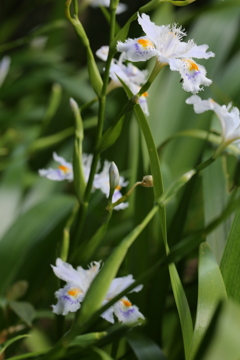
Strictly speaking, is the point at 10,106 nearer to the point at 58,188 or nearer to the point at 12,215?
the point at 58,188

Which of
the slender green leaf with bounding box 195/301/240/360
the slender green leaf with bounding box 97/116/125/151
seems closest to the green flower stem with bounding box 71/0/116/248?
the slender green leaf with bounding box 97/116/125/151

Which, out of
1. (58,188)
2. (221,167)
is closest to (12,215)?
(58,188)

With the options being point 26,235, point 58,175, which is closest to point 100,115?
point 58,175

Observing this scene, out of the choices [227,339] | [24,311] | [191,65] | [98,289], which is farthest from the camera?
[24,311]

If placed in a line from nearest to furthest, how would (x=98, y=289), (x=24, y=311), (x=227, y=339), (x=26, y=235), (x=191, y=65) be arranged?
(x=227, y=339), (x=98, y=289), (x=191, y=65), (x=24, y=311), (x=26, y=235)

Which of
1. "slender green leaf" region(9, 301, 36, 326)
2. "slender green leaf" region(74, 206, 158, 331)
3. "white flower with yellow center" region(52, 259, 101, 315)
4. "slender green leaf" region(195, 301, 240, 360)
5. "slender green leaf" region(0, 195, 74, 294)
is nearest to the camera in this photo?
"slender green leaf" region(195, 301, 240, 360)

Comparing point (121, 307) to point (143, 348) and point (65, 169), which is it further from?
point (65, 169)

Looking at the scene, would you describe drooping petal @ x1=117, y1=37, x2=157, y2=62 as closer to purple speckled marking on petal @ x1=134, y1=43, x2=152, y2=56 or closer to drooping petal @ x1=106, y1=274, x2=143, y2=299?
purple speckled marking on petal @ x1=134, y1=43, x2=152, y2=56
